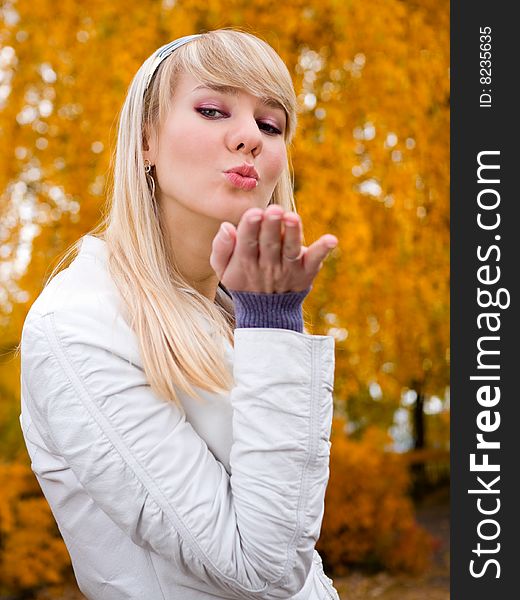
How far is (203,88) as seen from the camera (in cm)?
139

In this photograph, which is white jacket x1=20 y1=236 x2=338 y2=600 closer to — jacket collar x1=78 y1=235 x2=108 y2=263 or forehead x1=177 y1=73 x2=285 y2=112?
jacket collar x1=78 y1=235 x2=108 y2=263

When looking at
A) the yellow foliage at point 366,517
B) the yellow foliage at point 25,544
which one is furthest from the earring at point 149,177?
the yellow foliage at point 366,517

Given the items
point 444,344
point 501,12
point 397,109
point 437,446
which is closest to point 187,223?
point 501,12

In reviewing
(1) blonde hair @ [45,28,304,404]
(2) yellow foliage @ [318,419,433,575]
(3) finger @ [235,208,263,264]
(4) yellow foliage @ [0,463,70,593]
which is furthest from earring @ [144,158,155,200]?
(2) yellow foliage @ [318,419,433,575]

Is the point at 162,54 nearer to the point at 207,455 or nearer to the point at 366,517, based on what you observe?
the point at 207,455

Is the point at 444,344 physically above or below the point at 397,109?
below

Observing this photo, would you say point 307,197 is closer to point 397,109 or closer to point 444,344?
point 397,109

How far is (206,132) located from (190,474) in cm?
59

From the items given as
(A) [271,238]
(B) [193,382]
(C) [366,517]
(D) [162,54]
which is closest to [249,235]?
(A) [271,238]

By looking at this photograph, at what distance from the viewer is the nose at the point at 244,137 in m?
1.36

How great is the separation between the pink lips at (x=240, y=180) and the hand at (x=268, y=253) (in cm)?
25

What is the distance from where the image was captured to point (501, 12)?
389cm

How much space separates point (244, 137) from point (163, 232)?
0.25m

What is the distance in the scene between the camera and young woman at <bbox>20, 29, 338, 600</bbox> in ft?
3.71
